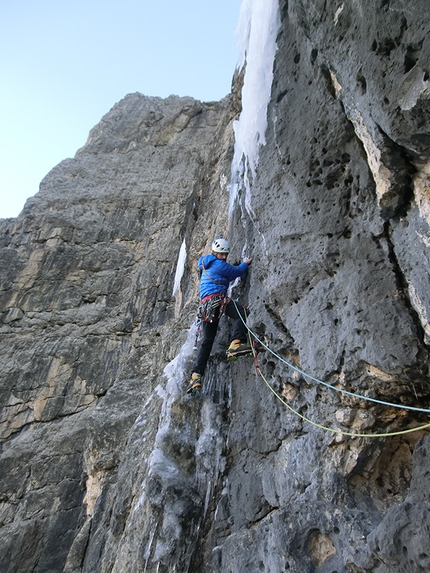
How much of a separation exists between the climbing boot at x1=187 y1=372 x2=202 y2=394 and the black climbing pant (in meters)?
0.07

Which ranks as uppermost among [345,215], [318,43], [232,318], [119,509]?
[318,43]

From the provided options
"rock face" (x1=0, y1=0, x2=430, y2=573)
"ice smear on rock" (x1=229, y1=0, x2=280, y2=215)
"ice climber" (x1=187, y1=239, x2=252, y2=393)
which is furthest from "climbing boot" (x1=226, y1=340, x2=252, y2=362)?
"ice smear on rock" (x1=229, y1=0, x2=280, y2=215)

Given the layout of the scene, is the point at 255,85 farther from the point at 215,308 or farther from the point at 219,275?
the point at 215,308

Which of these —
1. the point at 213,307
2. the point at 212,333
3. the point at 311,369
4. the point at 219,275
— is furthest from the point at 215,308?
the point at 311,369

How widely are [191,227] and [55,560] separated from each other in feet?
27.2

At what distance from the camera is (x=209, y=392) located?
516 centimetres

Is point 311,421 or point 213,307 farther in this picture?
point 213,307

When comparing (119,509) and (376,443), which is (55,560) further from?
(376,443)

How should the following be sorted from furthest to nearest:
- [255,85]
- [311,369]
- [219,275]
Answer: [255,85], [219,275], [311,369]

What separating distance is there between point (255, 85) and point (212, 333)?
3274mm

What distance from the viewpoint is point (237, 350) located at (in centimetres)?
495

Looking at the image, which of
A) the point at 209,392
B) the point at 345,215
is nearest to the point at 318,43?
the point at 345,215

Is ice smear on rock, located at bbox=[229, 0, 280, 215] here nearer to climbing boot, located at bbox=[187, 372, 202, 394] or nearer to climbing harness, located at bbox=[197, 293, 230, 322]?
climbing harness, located at bbox=[197, 293, 230, 322]

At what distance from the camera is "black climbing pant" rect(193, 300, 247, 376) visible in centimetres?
515
